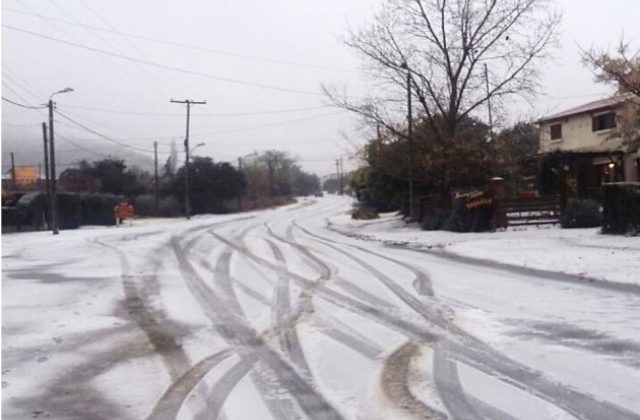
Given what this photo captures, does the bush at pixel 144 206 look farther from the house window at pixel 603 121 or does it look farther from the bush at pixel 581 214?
the bush at pixel 581 214

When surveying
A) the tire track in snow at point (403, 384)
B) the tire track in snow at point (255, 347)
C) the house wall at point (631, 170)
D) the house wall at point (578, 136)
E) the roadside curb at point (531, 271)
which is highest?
the house wall at point (578, 136)

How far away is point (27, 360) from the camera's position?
29.0ft

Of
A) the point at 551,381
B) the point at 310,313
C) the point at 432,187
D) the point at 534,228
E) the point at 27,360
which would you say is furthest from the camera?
the point at 432,187

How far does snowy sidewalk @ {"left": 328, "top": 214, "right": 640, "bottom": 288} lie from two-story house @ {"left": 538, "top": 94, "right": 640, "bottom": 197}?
491 centimetres

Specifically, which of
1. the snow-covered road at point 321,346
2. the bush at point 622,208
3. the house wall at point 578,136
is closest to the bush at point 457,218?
the bush at point 622,208

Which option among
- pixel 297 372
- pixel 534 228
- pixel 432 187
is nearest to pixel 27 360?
pixel 297 372

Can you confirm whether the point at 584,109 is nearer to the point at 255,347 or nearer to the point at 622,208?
the point at 622,208

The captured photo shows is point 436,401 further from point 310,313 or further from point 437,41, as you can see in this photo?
point 437,41

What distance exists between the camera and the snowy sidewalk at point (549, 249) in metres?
15.5

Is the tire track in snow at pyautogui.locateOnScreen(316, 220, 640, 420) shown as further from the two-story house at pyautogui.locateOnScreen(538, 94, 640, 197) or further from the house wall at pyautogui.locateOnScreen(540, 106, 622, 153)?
the house wall at pyautogui.locateOnScreen(540, 106, 622, 153)

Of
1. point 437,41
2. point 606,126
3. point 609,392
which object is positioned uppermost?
point 437,41

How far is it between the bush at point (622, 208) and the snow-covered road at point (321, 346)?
265 inches

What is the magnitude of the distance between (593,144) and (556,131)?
15.3ft

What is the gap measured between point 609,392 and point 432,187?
3403cm
